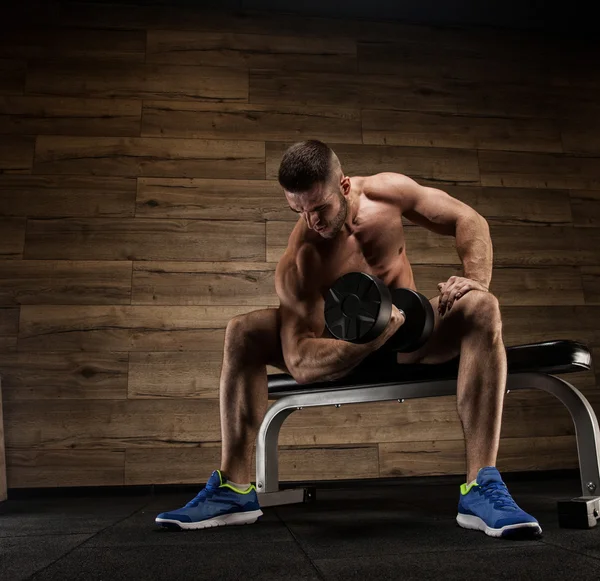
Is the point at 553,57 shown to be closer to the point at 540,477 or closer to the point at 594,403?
the point at 594,403

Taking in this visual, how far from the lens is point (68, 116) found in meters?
3.10

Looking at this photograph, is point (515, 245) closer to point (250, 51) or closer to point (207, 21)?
point (250, 51)

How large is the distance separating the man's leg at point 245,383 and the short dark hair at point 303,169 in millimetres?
381

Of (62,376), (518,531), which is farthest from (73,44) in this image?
(518,531)

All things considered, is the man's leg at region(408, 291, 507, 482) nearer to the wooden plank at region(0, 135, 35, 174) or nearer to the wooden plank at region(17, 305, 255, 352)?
the wooden plank at region(17, 305, 255, 352)

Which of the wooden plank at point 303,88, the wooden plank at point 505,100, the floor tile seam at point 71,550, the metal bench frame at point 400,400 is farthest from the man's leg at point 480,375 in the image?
the wooden plank at point 505,100

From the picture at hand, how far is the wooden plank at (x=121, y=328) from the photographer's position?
9.18 feet

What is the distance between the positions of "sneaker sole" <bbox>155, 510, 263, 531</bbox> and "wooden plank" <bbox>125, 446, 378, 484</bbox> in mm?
1210

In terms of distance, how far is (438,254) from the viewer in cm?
308

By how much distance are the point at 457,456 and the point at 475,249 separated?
160 cm

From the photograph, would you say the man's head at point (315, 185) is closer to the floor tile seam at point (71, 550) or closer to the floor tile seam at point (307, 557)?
the floor tile seam at point (307, 557)

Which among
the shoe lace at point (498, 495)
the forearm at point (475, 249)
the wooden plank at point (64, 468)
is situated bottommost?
the wooden plank at point (64, 468)

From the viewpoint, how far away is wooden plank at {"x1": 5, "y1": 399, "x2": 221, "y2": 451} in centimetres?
269

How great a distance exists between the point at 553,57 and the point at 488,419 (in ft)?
9.97
